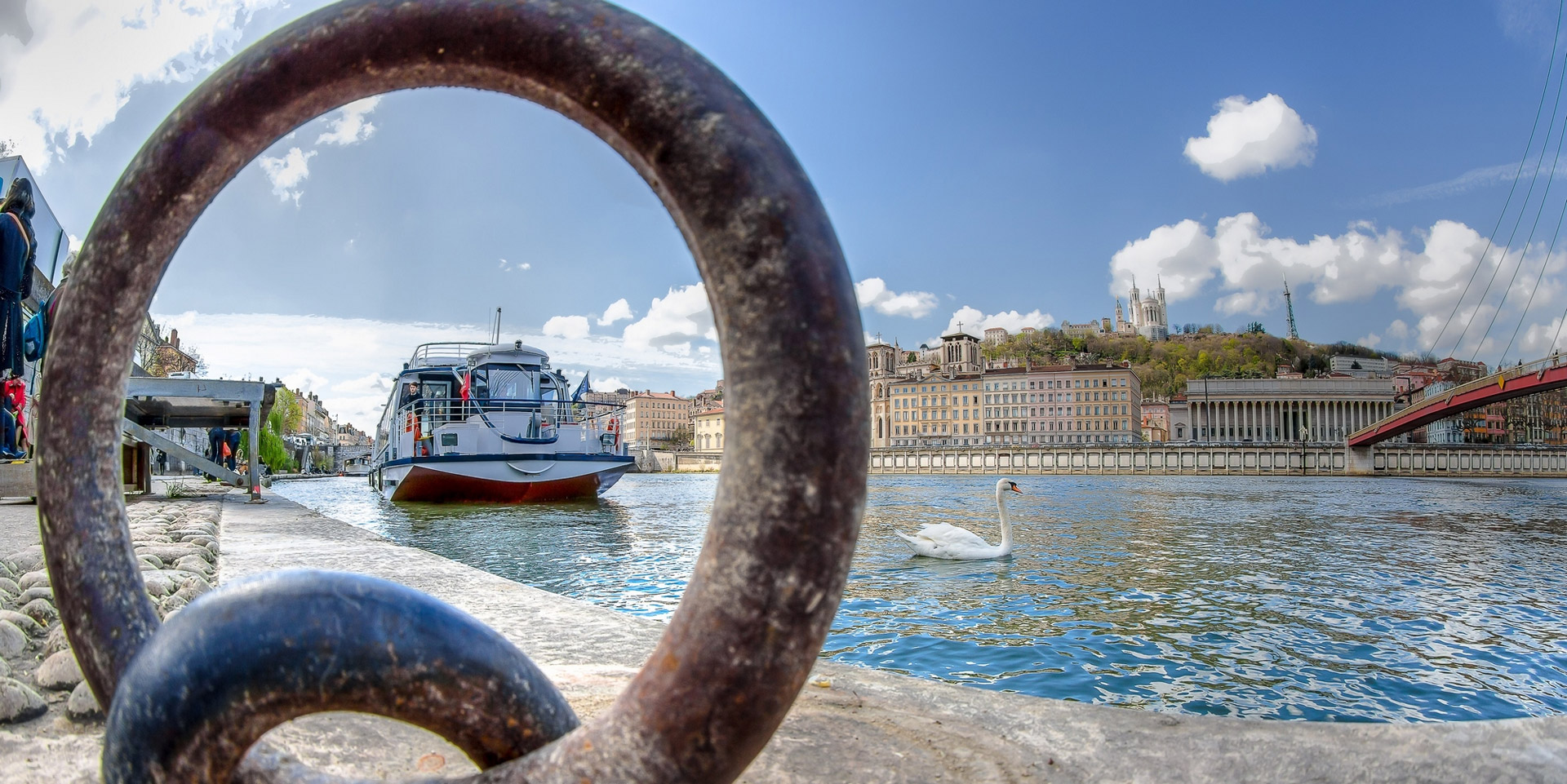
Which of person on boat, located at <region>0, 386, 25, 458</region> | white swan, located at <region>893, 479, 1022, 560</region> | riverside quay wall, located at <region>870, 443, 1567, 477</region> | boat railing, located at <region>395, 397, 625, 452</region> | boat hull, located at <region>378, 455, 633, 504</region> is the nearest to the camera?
person on boat, located at <region>0, 386, 25, 458</region>

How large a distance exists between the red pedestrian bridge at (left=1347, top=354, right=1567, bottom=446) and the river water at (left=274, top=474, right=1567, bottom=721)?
29449 millimetres

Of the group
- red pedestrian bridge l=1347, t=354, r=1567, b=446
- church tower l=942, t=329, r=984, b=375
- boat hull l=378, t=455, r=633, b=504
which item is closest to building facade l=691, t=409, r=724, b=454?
church tower l=942, t=329, r=984, b=375

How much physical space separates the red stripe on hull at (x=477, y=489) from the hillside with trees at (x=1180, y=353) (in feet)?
377

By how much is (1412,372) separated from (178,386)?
515ft

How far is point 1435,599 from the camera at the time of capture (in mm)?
8352

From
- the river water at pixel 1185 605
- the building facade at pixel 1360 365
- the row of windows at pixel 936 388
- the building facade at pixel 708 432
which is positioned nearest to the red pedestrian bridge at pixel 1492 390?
the river water at pixel 1185 605

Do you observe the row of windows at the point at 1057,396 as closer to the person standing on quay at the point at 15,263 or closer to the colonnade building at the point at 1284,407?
the colonnade building at the point at 1284,407

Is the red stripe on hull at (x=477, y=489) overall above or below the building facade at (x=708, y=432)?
below

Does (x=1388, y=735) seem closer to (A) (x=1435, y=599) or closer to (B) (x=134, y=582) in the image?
(B) (x=134, y=582)

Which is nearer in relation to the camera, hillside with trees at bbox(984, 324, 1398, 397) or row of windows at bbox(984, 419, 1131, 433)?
row of windows at bbox(984, 419, 1131, 433)

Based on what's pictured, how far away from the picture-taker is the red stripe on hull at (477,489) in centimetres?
2144

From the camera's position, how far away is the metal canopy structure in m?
10.9

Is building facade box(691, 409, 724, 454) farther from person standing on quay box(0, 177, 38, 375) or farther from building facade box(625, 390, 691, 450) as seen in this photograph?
person standing on quay box(0, 177, 38, 375)

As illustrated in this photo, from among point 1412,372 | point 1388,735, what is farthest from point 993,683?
point 1412,372
